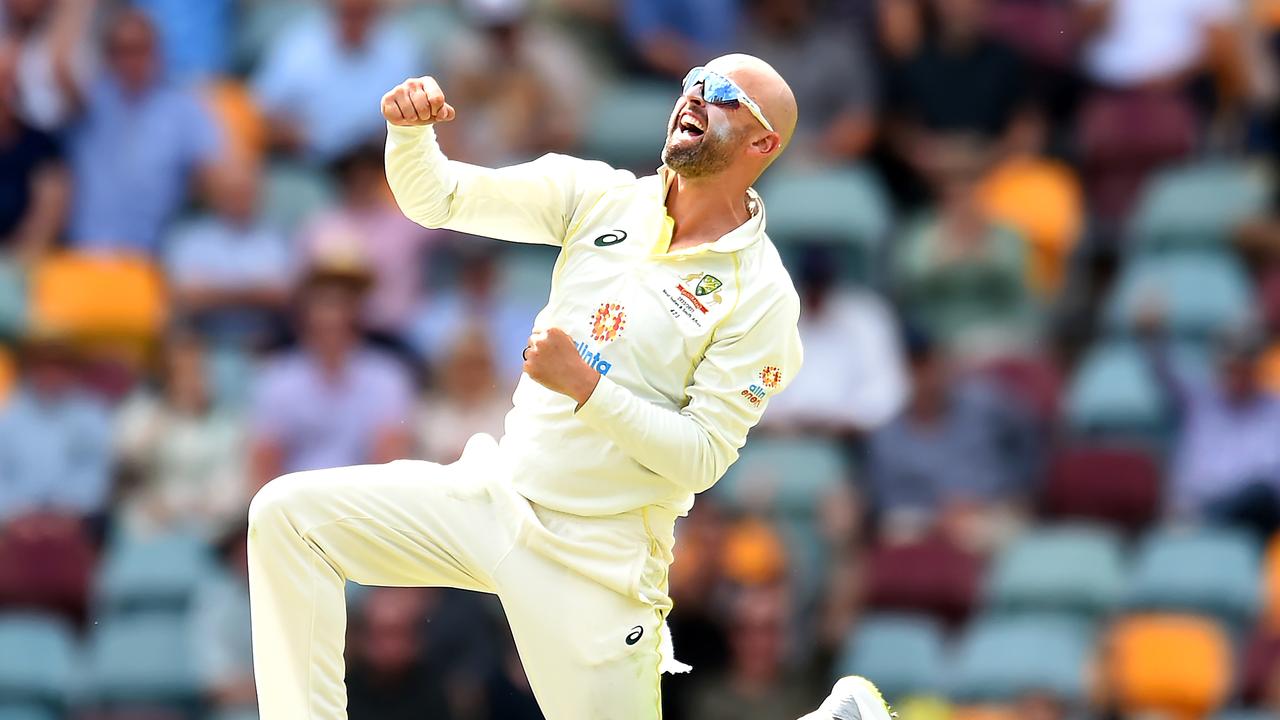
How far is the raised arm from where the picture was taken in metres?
6.07

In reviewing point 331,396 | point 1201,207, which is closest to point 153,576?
point 331,396

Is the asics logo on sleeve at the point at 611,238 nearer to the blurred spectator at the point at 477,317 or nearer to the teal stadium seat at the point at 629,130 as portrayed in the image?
the blurred spectator at the point at 477,317

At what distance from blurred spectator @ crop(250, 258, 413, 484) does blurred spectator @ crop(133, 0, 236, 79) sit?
2551 mm

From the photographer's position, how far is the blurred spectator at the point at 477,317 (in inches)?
473

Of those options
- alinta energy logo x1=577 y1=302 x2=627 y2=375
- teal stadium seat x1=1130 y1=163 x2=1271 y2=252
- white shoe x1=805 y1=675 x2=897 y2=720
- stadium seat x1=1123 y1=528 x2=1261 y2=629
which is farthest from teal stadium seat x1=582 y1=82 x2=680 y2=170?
alinta energy logo x1=577 y1=302 x2=627 y2=375

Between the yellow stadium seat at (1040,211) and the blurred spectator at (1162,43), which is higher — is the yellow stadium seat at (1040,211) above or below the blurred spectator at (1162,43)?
below

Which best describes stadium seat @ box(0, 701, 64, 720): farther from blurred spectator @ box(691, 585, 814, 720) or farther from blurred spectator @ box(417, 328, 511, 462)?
blurred spectator @ box(691, 585, 814, 720)

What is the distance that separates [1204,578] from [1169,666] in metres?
0.53

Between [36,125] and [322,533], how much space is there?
25.3 ft

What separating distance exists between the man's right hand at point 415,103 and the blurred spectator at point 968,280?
652cm

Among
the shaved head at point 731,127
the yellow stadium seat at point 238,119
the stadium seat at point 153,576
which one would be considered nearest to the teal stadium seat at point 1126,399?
the stadium seat at point 153,576

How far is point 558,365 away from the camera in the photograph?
232 inches

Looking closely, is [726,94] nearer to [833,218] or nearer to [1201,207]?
[833,218]

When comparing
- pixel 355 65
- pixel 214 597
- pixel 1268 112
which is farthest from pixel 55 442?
pixel 1268 112
